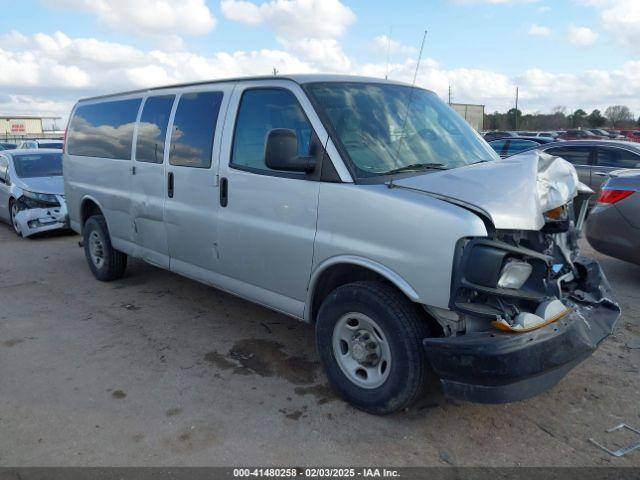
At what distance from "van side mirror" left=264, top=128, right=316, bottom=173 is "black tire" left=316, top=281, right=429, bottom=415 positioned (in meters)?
0.85

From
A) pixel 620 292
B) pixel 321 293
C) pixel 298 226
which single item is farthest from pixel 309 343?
pixel 620 292

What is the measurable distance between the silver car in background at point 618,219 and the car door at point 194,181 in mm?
4282

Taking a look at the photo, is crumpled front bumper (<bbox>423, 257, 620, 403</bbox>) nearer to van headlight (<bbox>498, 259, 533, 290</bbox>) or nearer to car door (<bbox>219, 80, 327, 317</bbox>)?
van headlight (<bbox>498, 259, 533, 290</bbox>)

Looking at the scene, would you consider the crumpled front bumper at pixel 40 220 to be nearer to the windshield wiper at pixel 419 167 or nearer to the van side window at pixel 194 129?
the van side window at pixel 194 129

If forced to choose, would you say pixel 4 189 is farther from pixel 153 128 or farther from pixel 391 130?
pixel 391 130

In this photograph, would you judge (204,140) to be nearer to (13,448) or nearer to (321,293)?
(321,293)

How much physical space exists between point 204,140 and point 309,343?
6.45 ft

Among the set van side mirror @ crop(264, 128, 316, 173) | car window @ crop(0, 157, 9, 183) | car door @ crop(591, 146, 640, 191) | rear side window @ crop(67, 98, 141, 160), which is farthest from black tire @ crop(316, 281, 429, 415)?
car window @ crop(0, 157, 9, 183)

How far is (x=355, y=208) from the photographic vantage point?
10.8 feet

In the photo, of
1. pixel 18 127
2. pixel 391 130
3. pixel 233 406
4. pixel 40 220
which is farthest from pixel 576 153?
pixel 18 127

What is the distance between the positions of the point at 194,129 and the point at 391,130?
1.84 m

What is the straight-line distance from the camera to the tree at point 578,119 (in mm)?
66438

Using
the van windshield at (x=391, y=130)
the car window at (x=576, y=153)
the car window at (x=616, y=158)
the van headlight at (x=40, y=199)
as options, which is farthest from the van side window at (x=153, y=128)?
the car window at (x=616, y=158)

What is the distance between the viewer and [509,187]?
10.2 ft
